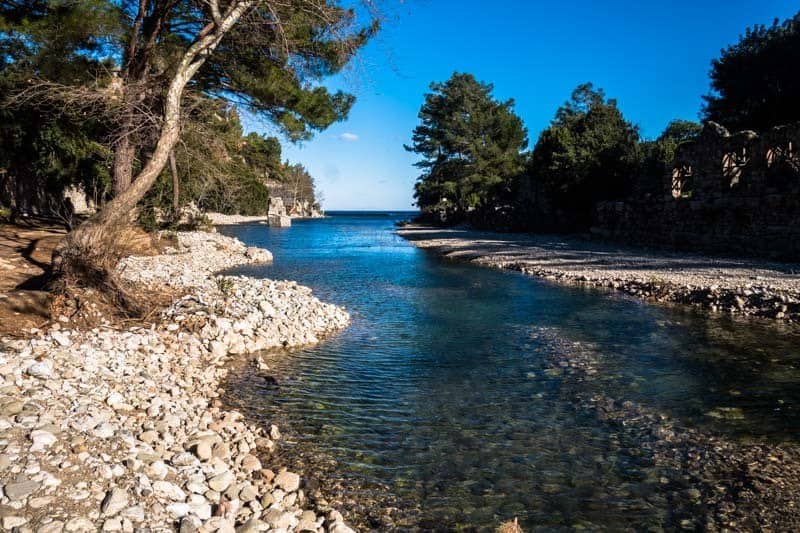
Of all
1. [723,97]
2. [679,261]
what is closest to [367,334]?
[679,261]

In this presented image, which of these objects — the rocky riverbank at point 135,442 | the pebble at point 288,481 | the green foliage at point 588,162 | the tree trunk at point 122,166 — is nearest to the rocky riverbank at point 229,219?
the green foliage at point 588,162

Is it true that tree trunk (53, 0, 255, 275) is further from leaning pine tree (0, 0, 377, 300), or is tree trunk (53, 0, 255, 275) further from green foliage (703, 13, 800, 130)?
green foliage (703, 13, 800, 130)

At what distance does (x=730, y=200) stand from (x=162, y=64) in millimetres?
24566

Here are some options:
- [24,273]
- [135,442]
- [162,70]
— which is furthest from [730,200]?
[24,273]

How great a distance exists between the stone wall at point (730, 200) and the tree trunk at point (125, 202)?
74.5ft

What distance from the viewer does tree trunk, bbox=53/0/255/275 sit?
8.66 m

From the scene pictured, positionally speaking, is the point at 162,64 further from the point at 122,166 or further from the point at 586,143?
the point at 586,143

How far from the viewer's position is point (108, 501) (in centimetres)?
364

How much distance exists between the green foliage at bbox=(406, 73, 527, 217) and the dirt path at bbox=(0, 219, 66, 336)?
42.4 m

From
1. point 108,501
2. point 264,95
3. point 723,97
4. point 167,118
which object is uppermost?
point 723,97

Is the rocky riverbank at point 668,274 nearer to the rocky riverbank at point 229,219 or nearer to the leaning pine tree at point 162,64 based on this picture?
the leaning pine tree at point 162,64

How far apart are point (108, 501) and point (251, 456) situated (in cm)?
173

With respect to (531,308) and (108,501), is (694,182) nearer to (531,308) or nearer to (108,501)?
(531,308)

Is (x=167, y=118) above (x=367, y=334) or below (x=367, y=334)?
above
